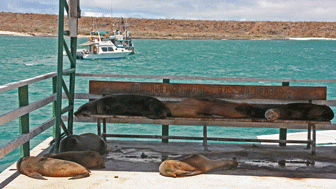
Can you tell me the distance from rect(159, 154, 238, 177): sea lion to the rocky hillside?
136532 millimetres

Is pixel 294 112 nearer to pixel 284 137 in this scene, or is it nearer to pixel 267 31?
pixel 284 137

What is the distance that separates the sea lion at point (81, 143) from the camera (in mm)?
4559

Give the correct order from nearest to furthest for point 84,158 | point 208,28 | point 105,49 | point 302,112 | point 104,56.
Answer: point 84,158 < point 302,112 < point 104,56 < point 105,49 < point 208,28

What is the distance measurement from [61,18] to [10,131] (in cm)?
1169

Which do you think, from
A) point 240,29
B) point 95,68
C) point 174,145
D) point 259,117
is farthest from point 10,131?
point 240,29

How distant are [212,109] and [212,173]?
0.96 metres

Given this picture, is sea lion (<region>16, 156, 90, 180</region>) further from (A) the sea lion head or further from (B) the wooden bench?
(B) the wooden bench

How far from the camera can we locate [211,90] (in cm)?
516

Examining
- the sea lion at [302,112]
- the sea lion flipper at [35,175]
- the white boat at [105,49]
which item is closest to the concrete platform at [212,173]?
the sea lion flipper at [35,175]

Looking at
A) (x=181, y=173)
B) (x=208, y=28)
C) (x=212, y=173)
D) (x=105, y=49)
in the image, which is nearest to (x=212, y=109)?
(x=212, y=173)

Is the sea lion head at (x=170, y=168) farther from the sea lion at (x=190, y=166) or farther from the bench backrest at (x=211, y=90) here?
the bench backrest at (x=211, y=90)

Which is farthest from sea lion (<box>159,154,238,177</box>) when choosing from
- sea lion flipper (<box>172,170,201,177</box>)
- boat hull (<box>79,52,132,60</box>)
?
boat hull (<box>79,52,132,60</box>)

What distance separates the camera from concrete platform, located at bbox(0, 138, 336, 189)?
3793 mm

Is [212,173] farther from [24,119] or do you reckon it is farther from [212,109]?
[24,119]
